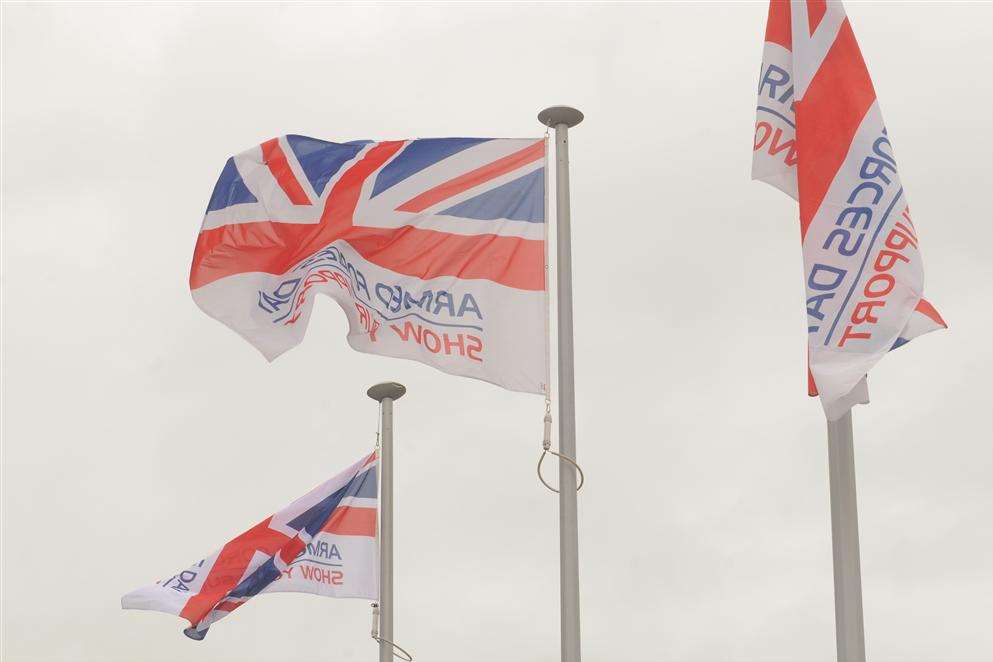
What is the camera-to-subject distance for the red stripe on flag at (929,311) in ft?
34.6

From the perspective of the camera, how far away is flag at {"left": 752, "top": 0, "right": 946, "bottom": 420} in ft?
34.8

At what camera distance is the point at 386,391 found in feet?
67.6

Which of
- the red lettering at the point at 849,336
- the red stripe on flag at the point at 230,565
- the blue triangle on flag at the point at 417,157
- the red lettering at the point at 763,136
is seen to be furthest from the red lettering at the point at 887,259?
the red stripe on flag at the point at 230,565

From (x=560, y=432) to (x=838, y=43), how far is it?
345cm

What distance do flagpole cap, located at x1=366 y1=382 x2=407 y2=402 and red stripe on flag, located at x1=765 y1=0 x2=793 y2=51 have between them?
31.1ft

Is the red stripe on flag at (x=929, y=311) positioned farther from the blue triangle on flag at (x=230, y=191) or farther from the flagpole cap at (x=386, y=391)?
the flagpole cap at (x=386, y=391)

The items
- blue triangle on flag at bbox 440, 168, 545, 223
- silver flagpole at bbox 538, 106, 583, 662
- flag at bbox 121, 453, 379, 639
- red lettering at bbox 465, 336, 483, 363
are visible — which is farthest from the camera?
flag at bbox 121, 453, 379, 639

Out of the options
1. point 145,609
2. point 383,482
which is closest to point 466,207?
point 383,482

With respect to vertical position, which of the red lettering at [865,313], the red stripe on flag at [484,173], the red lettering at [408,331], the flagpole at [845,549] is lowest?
the flagpole at [845,549]

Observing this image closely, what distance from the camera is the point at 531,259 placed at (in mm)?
13781

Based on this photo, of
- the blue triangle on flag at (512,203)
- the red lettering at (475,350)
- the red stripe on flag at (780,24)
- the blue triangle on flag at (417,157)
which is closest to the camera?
the red stripe on flag at (780,24)

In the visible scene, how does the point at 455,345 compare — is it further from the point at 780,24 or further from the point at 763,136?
the point at 780,24

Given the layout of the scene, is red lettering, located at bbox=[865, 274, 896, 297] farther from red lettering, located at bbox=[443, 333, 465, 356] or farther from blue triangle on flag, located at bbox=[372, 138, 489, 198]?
blue triangle on flag, located at bbox=[372, 138, 489, 198]

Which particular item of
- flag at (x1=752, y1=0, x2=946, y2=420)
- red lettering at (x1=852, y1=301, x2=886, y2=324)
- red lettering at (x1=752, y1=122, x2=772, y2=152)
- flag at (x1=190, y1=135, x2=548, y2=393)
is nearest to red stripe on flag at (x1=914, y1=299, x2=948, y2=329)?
flag at (x1=752, y1=0, x2=946, y2=420)
